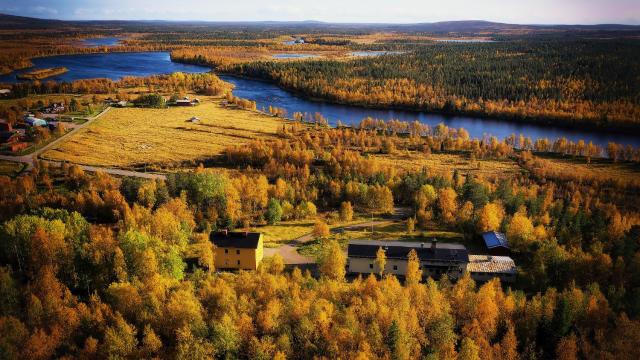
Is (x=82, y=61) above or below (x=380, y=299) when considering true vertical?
above

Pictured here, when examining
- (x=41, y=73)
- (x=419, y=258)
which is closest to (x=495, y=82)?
(x=419, y=258)

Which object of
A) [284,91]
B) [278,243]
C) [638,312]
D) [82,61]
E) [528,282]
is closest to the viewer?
[638,312]

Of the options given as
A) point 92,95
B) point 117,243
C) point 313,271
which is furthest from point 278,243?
point 92,95

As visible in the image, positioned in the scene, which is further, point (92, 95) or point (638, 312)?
point (92, 95)

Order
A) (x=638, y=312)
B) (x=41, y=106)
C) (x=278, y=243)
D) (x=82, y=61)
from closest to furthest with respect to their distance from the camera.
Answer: (x=638, y=312), (x=278, y=243), (x=41, y=106), (x=82, y=61)

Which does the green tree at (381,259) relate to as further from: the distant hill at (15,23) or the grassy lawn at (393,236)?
the distant hill at (15,23)

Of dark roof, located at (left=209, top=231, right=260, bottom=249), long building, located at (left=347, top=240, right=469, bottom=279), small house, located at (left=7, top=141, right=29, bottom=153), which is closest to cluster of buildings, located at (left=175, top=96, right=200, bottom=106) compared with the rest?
small house, located at (left=7, top=141, right=29, bottom=153)

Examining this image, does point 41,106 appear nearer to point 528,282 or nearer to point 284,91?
point 284,91

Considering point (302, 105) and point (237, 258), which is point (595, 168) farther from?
point (302, 105)
